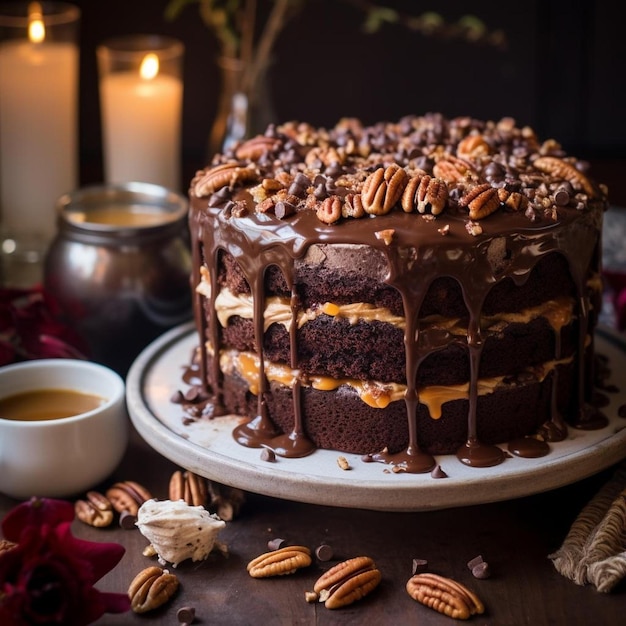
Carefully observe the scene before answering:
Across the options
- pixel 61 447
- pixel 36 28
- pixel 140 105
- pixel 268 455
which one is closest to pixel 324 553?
pixel 268 455

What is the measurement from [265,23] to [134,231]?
5.04 feet

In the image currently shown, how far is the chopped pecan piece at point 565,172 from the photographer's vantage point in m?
2.11

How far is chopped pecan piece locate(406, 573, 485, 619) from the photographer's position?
1.79 metres

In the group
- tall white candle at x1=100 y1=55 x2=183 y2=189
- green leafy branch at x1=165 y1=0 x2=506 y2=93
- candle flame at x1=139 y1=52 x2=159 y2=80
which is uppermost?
green leafy branch at x1=165 y1=0 x2=506 y2=93

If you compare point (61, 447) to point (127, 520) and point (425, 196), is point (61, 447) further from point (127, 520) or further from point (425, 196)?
point (425, 196)

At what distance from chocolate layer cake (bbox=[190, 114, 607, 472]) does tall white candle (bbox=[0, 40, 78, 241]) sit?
1.22m

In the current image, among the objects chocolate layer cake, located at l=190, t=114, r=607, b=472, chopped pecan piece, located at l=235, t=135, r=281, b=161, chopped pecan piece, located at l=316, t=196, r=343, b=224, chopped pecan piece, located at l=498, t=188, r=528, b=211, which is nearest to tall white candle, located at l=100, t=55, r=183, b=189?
chopped pecan piece, located at l=235, t=135, r=281, b=161

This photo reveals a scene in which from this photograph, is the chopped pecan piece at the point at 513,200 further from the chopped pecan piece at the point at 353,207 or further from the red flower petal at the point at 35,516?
the red flower petal at the point at 35,516

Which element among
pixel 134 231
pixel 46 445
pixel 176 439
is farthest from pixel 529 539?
pixel 134 231

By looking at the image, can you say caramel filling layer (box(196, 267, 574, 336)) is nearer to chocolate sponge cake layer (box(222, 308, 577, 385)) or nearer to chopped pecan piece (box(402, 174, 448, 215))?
chocolate sponge cake layer (box(222, 308, 577, 385))

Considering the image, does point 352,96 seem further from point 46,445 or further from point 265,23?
point 46,445

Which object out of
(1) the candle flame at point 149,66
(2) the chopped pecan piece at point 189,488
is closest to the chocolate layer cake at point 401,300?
(2) the chopped pecan piece at point 189,488

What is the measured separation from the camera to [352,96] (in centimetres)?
398

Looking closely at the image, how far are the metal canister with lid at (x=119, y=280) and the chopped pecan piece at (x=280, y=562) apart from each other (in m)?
0.91
